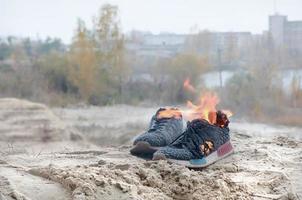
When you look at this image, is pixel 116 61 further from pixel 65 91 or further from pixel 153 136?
pixel 153 136

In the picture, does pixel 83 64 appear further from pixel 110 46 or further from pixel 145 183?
pixel 145 183

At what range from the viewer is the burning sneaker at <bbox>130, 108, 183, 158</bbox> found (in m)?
1.70

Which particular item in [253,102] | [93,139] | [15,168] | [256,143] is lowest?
[93,139]

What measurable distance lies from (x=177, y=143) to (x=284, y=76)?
4433mm

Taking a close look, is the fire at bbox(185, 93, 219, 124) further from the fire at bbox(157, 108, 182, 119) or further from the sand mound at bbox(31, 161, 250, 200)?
the sand mound at bbox(31, 161, 250, 200)

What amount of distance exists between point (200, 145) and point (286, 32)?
4.17m

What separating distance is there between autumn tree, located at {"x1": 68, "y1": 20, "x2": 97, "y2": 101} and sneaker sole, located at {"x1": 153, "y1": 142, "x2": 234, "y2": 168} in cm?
587

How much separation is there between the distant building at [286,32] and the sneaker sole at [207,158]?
3.77 metres

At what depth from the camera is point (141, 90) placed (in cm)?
712

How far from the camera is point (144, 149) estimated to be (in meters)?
1.71

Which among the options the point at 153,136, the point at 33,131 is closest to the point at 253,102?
the point at 33,131

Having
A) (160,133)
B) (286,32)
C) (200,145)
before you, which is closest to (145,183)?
(200,145)

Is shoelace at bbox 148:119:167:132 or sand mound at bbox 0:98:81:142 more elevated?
shoelace at bbox 148:119:167:132

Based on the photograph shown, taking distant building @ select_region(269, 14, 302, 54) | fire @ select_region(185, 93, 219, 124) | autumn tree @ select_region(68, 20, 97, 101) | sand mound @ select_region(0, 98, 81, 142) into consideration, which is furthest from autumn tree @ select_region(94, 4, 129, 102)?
fire @ select_region(185, 93, 219, 124)
